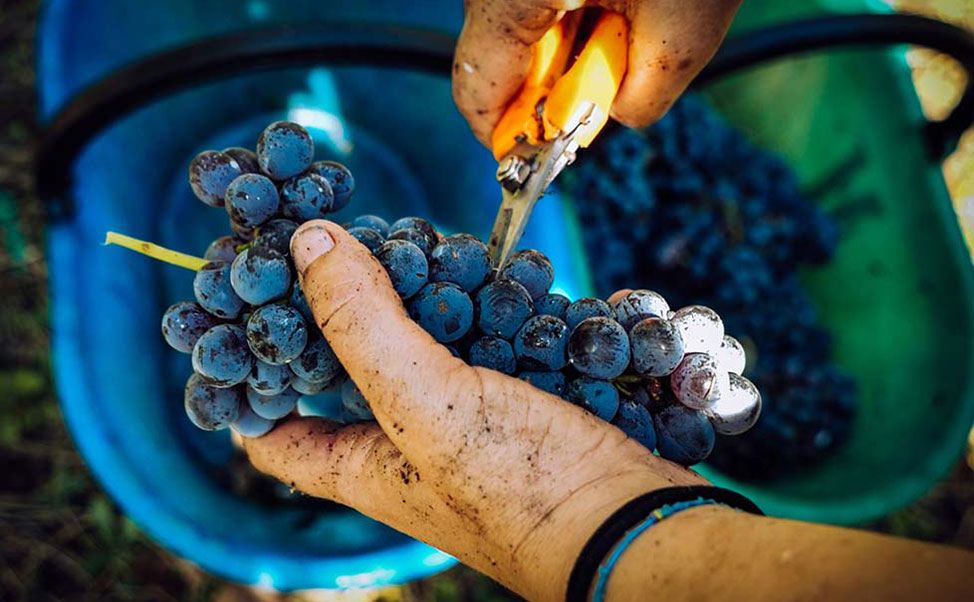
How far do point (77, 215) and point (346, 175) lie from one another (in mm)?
890

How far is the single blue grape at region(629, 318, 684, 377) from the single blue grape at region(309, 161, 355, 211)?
18.3 inches

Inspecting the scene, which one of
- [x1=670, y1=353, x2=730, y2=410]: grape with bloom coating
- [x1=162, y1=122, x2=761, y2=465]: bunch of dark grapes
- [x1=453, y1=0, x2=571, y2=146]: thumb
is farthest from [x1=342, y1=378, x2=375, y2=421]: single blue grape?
[x1=453, y1=0, x2=571, y2=146]: thumb

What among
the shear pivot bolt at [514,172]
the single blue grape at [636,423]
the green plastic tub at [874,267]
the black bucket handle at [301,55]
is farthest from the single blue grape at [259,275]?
the green plastic tub at [874,267]

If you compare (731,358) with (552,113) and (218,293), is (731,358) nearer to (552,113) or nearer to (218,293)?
(552,113)

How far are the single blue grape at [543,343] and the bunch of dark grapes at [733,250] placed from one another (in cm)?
93

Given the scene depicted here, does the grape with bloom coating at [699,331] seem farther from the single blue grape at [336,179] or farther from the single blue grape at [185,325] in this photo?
the single blue grape at [185,325]

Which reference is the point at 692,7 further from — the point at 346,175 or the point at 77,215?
the point at 77,215

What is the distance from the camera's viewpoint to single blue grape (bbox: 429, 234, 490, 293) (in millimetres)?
808

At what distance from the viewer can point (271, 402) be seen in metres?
0.87

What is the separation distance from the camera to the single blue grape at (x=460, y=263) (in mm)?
808

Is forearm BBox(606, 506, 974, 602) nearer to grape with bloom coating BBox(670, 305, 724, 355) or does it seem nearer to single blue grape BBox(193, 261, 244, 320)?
grape with bloom coating BBox(670, 305, 724, 355)

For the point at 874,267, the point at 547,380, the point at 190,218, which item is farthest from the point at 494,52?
the point at 874,267

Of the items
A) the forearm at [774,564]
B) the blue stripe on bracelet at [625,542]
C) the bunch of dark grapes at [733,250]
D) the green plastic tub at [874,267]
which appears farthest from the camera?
the bunch of dark grapes at [733,250]

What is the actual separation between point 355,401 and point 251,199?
0.30 metres
